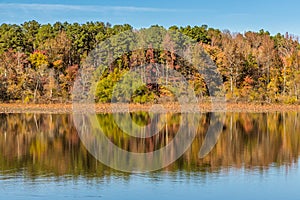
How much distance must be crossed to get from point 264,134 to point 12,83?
1230 inches

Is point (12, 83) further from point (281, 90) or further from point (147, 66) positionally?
point (281, 90)

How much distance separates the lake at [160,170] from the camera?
51.9 feet

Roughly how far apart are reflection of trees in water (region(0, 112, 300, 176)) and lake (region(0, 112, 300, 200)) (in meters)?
0.04

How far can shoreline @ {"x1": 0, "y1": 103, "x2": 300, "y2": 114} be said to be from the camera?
48.7m

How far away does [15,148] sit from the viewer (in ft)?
80.6

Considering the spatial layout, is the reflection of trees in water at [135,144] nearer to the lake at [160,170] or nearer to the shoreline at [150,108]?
the lake at [160,170]

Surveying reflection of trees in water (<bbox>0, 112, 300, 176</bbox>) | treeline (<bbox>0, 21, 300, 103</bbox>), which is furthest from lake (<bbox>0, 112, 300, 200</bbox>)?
treeline (<bbox>0, 21, 300, 103</bbox>)

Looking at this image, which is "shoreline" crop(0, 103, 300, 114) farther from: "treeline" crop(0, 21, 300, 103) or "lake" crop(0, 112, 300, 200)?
"lake" crop(0, 112, 300, 200)

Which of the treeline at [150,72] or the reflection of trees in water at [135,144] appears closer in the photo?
the reflection of trees in water at [135,144]

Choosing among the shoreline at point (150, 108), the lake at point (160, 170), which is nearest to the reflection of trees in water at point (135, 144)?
the lake at point (160, 170)

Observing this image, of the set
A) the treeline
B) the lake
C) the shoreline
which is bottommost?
the lake

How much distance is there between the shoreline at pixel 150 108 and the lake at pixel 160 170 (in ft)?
46.3

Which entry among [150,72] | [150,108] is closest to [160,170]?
[150,108]

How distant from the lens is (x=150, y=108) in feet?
168
